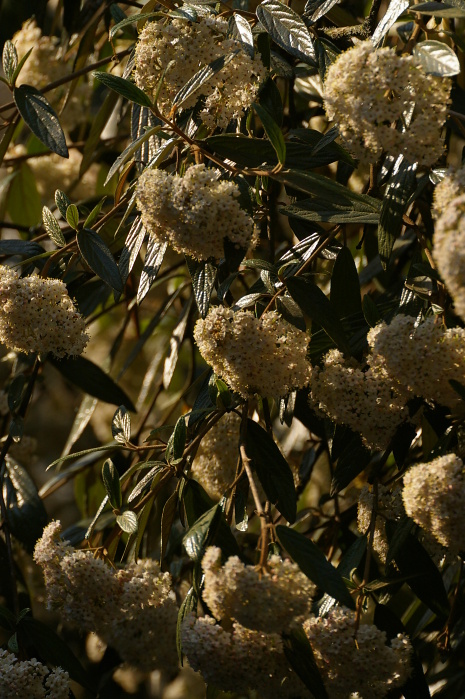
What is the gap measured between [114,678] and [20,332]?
1015 mm

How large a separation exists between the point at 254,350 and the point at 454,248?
32cm

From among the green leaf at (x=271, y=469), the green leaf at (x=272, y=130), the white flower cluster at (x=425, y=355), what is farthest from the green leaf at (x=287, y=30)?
the green leaf at (x=271, y=469)

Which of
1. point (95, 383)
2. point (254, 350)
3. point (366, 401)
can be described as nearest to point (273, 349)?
point (254, 350)

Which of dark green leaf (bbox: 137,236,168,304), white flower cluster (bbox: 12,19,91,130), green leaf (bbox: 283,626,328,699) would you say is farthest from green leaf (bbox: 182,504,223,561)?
white flower cluster (bbox: 12,19,91,130)

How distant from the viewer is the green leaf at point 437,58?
913 mm

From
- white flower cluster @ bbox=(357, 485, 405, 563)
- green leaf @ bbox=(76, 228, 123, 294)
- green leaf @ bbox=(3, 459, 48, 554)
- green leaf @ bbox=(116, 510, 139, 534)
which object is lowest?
green leaf @ bbox=(3, 459, 48, 554)

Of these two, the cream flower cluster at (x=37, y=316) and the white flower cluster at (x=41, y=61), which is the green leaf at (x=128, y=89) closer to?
the cream flower cluster at (x=37, y=316)

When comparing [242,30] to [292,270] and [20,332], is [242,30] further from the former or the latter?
[20,332]

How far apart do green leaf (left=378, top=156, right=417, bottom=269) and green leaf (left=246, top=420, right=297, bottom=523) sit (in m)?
0.29

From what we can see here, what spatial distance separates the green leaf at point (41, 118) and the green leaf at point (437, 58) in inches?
22.4

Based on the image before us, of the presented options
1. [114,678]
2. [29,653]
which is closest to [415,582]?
[29,653]

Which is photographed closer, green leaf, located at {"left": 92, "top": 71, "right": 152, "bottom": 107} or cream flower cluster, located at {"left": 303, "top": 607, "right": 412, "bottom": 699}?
cream flower cluster, located at {"left": 303, "top": 607, "right": 412, "bottom": 699}

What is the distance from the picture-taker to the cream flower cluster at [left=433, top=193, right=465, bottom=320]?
77cm

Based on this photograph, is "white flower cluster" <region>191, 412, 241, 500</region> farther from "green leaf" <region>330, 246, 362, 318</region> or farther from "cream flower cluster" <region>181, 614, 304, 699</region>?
"cream flower cluster" <region>181, 614, 304, 699</region>
